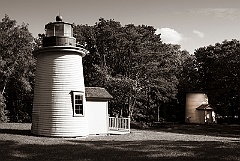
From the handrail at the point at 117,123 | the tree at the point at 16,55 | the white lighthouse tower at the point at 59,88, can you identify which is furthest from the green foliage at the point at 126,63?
the white lighthouse tower at the point at 59,88

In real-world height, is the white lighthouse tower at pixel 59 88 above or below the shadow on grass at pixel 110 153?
above

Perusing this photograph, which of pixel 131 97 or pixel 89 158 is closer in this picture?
pixel 89 158

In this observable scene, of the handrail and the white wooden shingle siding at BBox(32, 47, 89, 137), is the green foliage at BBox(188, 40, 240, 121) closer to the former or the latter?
the handrail

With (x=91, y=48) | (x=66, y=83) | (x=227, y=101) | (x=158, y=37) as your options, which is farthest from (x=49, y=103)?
(x=227, y=101)

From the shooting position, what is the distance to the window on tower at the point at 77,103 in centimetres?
2175

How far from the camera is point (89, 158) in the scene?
13.2 m

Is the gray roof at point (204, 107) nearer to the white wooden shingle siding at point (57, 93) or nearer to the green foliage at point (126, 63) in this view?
the green foliage at point (126, 63)

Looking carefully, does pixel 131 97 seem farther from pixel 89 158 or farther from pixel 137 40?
pixel 89 158

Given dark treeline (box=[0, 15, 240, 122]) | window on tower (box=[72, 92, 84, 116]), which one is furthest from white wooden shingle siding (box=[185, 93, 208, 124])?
window on tower (box=[72, 92, 84, 116])

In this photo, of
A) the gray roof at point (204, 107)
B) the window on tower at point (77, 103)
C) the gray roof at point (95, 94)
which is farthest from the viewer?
the gray roof at point (204, 107)

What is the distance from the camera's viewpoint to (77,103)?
72.5 ft

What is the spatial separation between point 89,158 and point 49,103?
30.3ft

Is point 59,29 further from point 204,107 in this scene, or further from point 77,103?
point 204,107

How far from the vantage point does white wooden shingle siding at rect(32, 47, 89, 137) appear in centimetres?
2130
